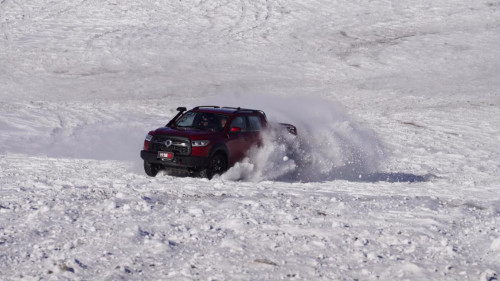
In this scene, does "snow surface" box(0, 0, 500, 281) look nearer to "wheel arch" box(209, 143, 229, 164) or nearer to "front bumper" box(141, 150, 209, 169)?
"front bumper" box(141, 150, 209, 169)

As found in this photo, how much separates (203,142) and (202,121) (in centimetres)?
102

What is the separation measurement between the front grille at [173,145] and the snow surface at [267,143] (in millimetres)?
545

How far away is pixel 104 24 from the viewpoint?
38844mm

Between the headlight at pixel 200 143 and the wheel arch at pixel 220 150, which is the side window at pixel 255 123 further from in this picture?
the headlight at pixel 200 143

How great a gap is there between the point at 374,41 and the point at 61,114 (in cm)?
2104

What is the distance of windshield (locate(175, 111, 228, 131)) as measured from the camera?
13961 mm

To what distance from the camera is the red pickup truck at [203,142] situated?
13.2 m

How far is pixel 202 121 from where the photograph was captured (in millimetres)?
14125

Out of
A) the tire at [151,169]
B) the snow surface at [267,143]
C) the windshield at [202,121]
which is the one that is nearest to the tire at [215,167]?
the snow surface at [267,143]

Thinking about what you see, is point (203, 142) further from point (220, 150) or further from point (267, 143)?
point (267, 143)

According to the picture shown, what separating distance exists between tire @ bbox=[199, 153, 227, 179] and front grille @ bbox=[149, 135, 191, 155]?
462 millimetres

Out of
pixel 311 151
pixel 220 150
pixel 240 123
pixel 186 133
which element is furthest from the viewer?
pixel 311 151

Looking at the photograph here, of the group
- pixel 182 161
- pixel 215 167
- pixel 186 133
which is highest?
pixel 186 133

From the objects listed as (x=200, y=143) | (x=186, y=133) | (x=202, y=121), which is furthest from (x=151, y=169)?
(x=202, y=121)
